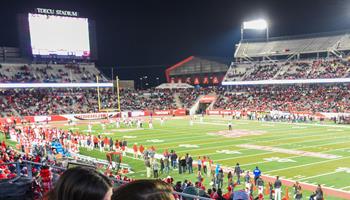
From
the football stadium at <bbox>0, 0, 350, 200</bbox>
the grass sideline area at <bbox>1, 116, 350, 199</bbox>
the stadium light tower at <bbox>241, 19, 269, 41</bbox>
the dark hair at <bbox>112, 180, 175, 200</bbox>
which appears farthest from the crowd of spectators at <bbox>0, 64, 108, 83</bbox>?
the dark hair at <bbox>112, 180, 175, 200</bbox>

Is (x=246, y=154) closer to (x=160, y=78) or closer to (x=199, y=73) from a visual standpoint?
(x=199, y=73)

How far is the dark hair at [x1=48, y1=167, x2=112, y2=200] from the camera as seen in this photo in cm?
171

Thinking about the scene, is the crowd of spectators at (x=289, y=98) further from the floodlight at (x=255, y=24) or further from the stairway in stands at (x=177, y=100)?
the floodlight at (x=255, y=24)

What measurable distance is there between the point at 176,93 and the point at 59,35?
23.4 metres

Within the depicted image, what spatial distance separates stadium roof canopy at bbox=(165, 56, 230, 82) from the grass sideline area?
1598 inches

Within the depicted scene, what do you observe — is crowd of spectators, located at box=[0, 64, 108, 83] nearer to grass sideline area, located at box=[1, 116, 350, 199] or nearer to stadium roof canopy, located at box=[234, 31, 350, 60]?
stadium roof canopy, located at box=[234, 31, 350, 60]

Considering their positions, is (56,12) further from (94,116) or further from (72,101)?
(94,116)

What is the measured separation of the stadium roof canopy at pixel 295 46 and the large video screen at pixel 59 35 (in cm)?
2787

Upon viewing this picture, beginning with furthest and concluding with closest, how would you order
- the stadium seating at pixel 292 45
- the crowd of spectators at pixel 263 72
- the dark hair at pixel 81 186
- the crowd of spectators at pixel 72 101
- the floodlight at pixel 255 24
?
the floodlight at pixel 255 24 → the crowd of spectators at pixel 263 72 → the stadium seating at pixel 292 45 → the crowd of spectators at pixel 72 101 → the dark hair at pixel 81 186

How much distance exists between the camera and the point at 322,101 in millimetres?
52125

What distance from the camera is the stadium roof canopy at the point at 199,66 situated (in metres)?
78.6

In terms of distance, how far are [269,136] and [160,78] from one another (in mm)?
57189

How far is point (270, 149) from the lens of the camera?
26.0 meters

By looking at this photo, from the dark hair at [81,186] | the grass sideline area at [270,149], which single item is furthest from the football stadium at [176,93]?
the dark hair at [81,186]
